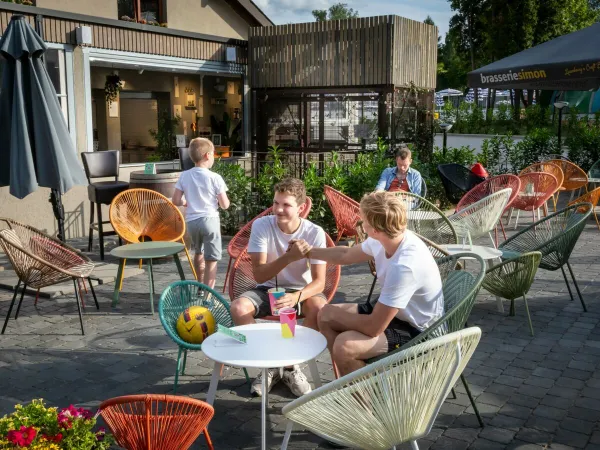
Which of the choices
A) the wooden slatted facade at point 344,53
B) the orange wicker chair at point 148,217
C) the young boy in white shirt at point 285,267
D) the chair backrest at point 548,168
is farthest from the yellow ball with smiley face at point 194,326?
the wooden slatted facade at point 344,53

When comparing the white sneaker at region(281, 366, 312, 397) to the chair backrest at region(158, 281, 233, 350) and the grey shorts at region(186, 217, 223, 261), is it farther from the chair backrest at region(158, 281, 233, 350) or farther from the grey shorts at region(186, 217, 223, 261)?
the grey shorts at region(186, 217, 223, 261)

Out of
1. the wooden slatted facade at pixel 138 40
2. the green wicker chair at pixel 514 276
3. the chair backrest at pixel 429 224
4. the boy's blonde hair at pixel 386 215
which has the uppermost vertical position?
the wooden slatted facade at pixel 138 40

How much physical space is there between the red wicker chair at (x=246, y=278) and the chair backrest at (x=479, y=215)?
2.41 meters

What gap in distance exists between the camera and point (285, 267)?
410 cm

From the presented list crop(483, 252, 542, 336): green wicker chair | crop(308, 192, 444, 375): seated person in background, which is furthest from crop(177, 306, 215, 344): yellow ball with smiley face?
crop(483, 252, 542, 336): green wicker chair

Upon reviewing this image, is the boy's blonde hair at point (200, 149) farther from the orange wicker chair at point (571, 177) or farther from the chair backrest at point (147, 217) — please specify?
the orange wicker chair at point (571, 177)

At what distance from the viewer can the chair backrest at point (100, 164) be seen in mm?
8703

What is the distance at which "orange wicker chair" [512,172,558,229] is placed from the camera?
9.16 m

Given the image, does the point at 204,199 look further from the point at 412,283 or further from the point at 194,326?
the point at 412,283

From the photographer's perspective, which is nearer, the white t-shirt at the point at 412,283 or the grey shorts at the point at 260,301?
the white t-shirt at the point at 412,283

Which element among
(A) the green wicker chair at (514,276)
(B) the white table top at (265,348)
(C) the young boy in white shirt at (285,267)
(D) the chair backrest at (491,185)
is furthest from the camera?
(D) the chair backrest at (491,185)

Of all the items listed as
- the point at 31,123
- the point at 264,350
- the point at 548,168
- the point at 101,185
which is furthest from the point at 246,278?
the point at 548,168

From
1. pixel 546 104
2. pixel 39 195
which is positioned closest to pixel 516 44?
pixel 546 104

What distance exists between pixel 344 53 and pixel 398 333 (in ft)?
A: 31.2
